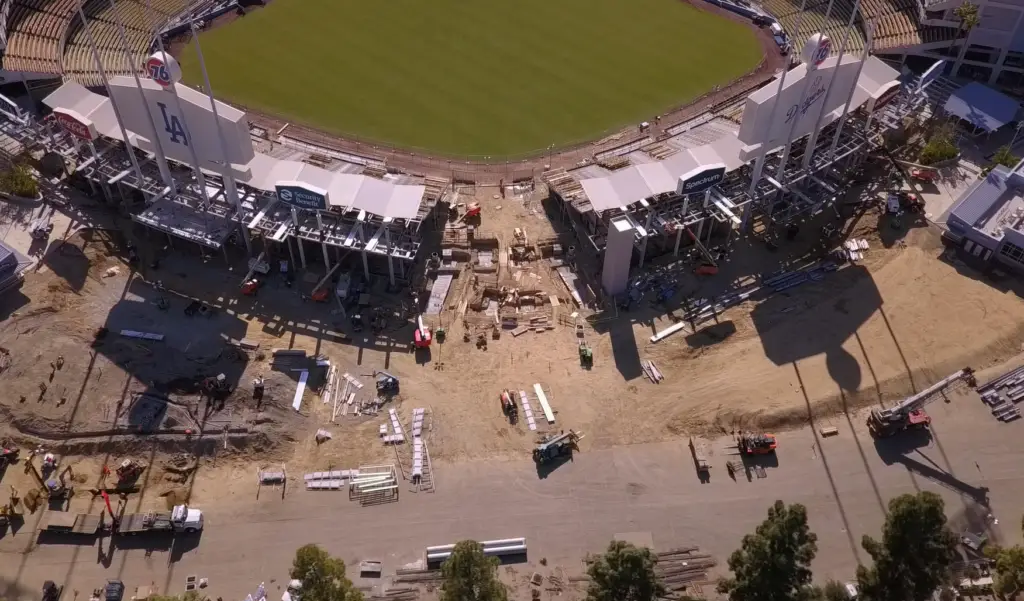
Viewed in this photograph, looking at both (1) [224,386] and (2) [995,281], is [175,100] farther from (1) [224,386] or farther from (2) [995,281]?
(2) [995,281]

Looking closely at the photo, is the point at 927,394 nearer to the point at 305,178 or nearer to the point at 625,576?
the point at 625,576

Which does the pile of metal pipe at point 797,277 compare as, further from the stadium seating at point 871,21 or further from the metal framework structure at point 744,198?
the stadium seating at point 871,21

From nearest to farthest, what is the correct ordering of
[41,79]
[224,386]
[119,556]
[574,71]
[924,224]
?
[119,556] → [224,386] → [924,224] → [41,79] → [574,71]

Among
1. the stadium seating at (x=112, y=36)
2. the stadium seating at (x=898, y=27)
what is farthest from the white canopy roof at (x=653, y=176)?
the stadium seating at (x=112, y=36)

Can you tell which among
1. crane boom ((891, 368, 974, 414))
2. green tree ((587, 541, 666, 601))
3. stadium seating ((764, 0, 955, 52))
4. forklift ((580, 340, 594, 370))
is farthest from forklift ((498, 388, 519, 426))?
stadium seating ((764, 0, 955, 52))

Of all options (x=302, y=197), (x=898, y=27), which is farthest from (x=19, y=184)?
(x=898, y=27)

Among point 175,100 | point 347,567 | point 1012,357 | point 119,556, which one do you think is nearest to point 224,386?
point 119,556
